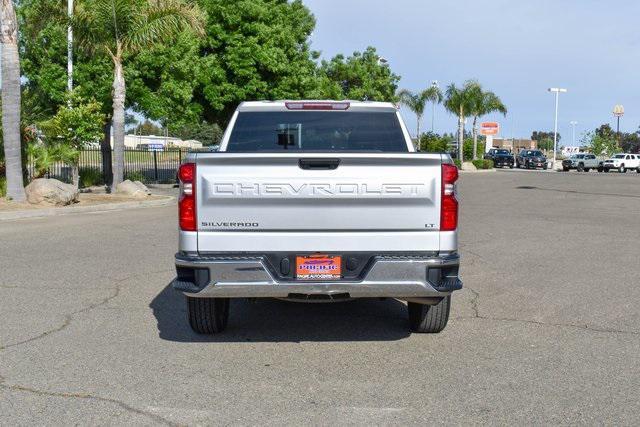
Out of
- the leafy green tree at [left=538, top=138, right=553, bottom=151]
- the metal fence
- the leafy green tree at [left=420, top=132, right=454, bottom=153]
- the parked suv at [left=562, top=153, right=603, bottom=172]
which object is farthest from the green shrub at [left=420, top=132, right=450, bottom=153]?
the leafy green tree at [left=538, top=138, right=553, bottom=151]

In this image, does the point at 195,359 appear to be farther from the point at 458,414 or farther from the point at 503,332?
the point at 503,332

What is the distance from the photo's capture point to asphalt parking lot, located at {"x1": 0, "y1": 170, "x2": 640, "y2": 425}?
4.34 m

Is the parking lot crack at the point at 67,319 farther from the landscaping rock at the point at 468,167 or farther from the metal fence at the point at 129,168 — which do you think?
the landscaping rock at the point at 468,167

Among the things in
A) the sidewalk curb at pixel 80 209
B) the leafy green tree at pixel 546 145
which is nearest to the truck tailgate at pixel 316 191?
the sidewalk curb at pixel 80 209

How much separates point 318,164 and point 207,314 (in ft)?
5.54

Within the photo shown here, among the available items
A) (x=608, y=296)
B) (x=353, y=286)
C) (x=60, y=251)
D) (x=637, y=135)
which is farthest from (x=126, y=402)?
(x=637, y=135)

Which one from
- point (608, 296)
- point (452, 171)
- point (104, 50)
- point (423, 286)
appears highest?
point (104, 50)

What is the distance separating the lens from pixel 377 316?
689 centimetres

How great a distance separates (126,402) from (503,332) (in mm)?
3370

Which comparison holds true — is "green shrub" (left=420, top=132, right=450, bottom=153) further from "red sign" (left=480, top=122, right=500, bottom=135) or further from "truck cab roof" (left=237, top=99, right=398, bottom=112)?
"truck cab roof" (left=237, top=99, right=398, bottom=112)

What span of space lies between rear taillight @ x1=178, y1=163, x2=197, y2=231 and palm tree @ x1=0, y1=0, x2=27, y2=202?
1475 centimetres

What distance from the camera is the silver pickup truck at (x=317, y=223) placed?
5.09 meters

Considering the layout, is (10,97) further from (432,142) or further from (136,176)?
(432,142)

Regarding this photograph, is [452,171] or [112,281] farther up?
[452,171]
